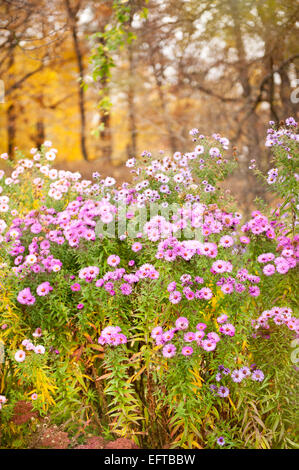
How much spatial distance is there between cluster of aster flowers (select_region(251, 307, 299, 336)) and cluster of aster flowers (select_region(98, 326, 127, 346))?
71cm

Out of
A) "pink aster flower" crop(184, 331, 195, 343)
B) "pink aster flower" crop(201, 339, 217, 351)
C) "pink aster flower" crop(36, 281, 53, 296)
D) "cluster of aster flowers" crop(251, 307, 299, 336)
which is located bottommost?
"pink aster flower" crop(201, 339, 217, 351)

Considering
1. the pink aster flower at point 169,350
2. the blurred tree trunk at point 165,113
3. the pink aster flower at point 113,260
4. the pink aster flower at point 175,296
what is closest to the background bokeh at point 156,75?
the blurred tree trunk at point 165,113

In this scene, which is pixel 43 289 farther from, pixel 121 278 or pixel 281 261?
pixel 281 261

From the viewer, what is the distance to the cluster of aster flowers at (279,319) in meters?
2.32

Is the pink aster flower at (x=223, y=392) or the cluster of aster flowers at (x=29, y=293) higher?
the cluster of aster flowers at (x=29, y=293)

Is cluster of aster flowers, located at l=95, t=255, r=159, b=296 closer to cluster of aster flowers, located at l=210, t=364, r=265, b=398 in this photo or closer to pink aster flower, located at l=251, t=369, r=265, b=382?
cluster of aster flowers, located at l=210, t=364, r=265, b=398

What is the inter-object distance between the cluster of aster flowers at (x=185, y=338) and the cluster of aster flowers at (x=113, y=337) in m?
0.17

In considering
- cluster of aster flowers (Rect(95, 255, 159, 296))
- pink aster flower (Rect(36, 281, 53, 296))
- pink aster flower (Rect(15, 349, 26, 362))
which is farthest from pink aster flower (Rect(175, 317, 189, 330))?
pink aster flower (Rect(15, 349, 26, 362))

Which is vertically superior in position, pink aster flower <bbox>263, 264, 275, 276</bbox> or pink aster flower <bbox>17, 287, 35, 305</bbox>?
pink aster flower <bbox>263, 264, 275, 276</bbox>

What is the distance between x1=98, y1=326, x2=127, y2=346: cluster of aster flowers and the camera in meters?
2.32

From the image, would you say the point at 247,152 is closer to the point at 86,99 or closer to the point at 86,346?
the point at 86,346

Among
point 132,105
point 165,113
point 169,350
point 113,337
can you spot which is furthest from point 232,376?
point 132,105

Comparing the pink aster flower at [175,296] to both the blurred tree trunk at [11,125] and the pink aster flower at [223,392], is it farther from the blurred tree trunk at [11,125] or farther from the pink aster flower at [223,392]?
the blurred tree trunk at [11,125]
